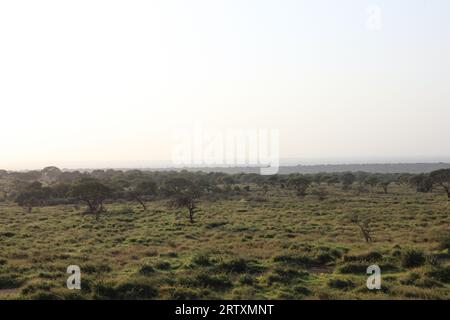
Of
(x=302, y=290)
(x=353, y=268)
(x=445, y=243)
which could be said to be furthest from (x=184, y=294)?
(x=445, y=243)

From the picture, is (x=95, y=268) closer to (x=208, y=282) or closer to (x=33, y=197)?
(x=208, y=282)

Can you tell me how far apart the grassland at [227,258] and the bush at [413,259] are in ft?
0.12

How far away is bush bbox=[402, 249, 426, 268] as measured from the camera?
17464 millimetres

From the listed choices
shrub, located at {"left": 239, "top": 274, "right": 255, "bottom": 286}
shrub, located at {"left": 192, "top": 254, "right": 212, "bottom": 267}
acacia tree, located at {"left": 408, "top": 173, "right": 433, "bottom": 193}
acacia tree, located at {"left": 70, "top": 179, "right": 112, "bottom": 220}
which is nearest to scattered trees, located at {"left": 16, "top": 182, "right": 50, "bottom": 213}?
acacia tree, located at {"left": 70, "top": 179, "right": 112, "bottom": 220}

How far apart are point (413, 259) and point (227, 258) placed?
25.1 feet

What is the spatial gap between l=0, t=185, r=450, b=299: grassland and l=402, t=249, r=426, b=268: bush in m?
0.04

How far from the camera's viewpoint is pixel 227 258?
1881cm

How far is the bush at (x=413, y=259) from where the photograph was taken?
1746cm

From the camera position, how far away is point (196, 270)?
661 inches

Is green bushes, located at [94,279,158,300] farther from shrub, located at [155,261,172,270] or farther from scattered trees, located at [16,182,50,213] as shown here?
scattered trees, located at [16,182,50,213]

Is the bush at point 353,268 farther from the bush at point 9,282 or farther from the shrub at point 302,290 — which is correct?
the bush at point 9,282

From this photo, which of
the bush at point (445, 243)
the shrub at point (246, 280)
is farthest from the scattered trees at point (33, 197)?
the bush at point (445, 243)

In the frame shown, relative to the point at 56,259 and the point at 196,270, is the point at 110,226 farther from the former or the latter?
the point at 196,270
